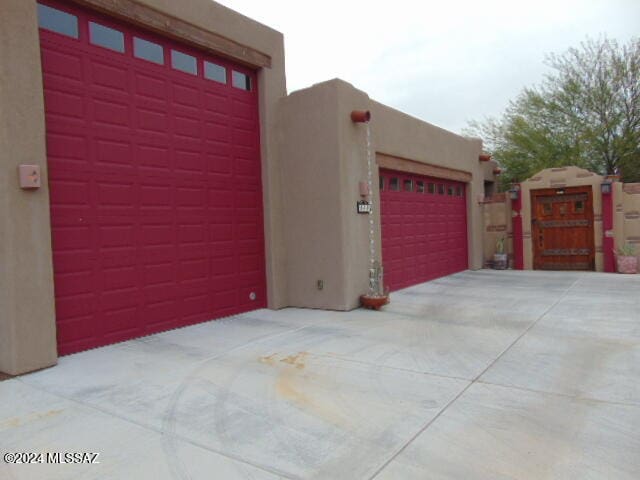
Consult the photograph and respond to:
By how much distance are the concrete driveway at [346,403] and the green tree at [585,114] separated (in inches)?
531

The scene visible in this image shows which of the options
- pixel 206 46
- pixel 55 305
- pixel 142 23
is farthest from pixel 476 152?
pixel 55 305

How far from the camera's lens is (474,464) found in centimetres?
253

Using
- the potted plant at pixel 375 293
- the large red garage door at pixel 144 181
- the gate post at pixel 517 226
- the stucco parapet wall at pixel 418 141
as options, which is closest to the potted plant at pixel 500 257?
the gate post at pixel 517 226

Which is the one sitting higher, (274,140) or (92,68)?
(92,68)

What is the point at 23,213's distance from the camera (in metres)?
4.43

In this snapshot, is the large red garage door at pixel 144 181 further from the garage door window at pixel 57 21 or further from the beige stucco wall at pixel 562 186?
the beige stucco wall at pixel 562 186

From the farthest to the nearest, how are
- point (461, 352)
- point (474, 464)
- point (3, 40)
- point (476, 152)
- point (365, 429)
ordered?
point (476, 152) → point (461, 352) → point (3, 40) → point (365, 429) → point (474, 464)

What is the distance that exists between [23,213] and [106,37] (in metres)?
2.41

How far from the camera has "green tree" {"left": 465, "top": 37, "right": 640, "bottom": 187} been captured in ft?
52.9

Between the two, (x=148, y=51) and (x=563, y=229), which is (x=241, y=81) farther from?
(x=563, y=229)

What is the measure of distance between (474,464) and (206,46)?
6082mm

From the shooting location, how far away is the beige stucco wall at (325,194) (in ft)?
22.9

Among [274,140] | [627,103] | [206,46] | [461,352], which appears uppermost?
[627,103]

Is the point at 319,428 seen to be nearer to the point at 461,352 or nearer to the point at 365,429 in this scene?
the point at 365,429
